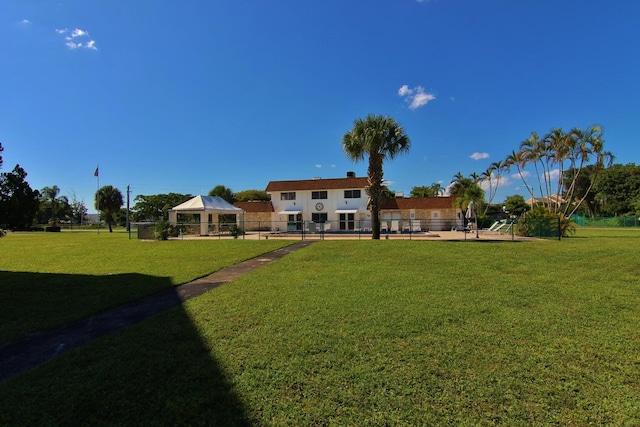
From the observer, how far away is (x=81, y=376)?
3393 millimetres

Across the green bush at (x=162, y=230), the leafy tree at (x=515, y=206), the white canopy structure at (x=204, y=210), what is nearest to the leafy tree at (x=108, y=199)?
the white canopy structure at (x=204, y=210)

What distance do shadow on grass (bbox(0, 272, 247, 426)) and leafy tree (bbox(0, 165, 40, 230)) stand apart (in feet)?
13.7

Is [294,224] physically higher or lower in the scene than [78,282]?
higher

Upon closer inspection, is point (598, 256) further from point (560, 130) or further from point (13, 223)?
point (560, 130)

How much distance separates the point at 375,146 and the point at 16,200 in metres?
17.0

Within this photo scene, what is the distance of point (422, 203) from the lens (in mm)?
38000

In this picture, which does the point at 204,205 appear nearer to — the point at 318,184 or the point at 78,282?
the point at 318,184

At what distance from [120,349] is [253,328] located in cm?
164

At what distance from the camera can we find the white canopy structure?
95.9 feet

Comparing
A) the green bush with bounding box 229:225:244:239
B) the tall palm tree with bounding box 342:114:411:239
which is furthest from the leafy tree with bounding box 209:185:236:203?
the tall palm tree with bounding box 342:114:411:239

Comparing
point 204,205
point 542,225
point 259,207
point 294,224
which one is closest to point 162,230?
point 204,205

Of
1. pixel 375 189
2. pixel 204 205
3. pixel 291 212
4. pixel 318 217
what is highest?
pixel 375 189

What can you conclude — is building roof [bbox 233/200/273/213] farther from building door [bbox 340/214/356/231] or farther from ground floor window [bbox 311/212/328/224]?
building door [bbox 340/214/356/231]

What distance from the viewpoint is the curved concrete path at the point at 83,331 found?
3889mm
